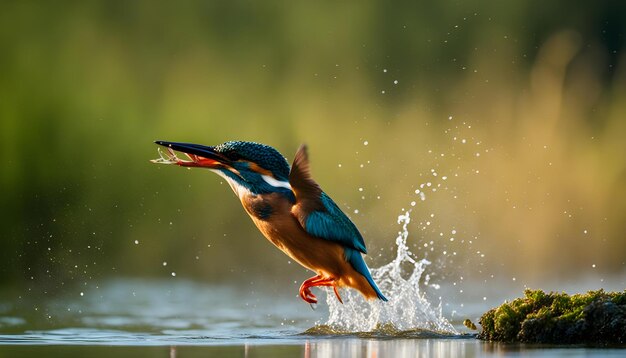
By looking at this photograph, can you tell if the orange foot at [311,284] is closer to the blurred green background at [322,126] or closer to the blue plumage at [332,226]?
the blue plumage at [332,226]

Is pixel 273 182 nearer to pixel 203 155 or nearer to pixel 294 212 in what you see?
pixel 294 212

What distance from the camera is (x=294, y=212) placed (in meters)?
7.14

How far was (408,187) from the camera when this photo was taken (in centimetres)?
1428

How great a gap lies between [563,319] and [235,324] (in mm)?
3193

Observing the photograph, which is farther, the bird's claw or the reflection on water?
the bird's claw

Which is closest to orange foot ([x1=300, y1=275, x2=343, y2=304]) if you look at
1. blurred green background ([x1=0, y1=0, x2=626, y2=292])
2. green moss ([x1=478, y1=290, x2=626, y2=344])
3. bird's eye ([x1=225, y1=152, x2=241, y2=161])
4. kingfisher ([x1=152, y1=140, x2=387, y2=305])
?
kingfisher ([x1=152, y1=140, x2=387, y2=305])

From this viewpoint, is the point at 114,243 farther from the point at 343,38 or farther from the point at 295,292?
the point at 343,38

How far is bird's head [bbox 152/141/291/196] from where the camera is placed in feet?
23.9

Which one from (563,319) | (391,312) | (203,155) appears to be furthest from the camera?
(391,312)

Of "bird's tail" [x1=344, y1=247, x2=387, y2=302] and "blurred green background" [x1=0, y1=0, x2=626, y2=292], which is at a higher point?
"blurred green background" [x1=0, y1=0, x2=626, y2=292]

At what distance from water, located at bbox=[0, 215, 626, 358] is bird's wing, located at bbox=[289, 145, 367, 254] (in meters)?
0.58

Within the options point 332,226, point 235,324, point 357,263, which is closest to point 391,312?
point 357,263

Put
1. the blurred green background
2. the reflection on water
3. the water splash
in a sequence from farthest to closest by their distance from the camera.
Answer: the blurred green background → the water splash → the reflection on water

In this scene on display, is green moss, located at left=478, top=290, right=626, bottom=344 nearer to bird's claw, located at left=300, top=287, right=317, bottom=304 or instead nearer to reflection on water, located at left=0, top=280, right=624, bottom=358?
reflection on water, located at left=0, top=280, right=624, bottom=358
